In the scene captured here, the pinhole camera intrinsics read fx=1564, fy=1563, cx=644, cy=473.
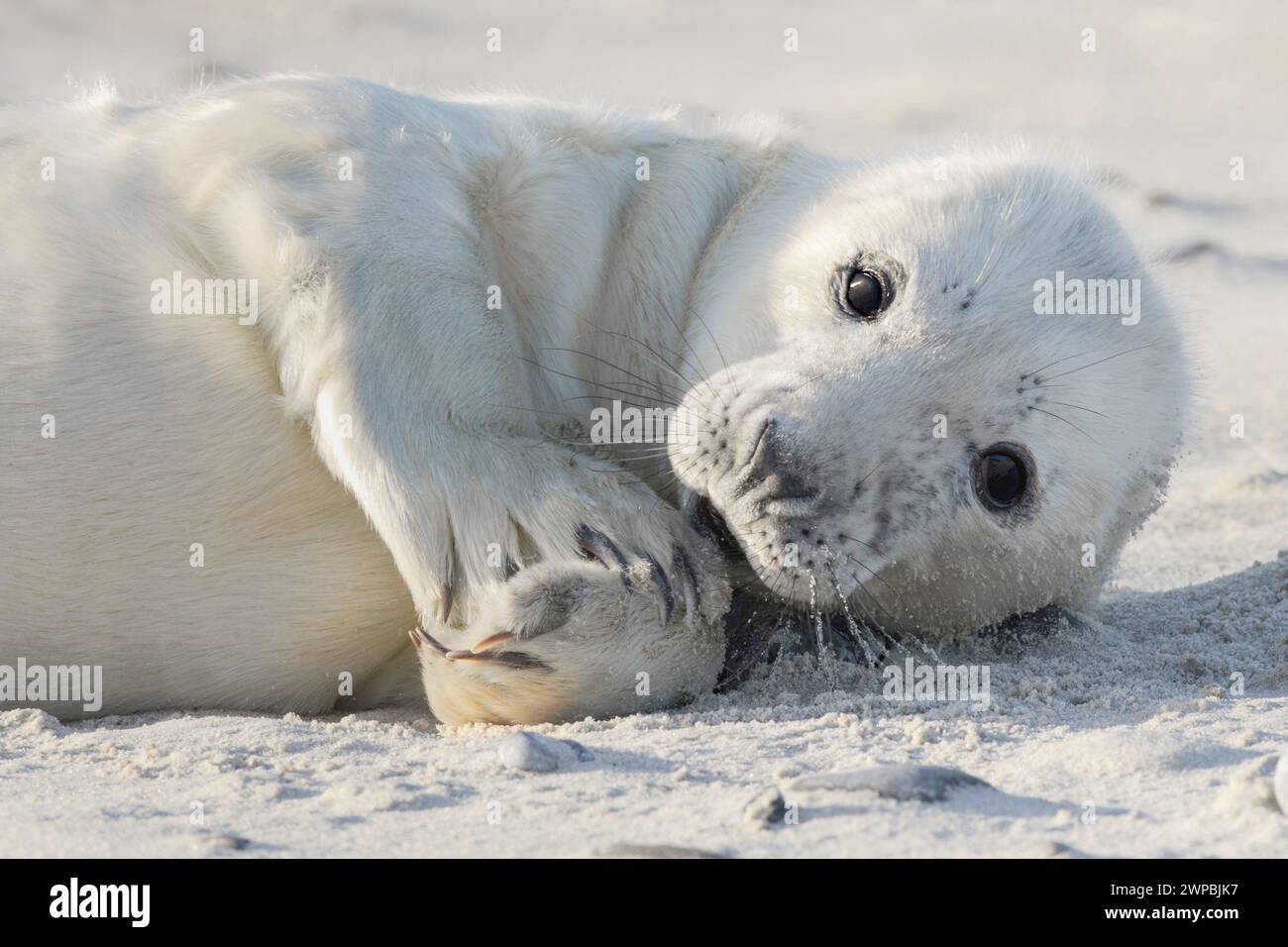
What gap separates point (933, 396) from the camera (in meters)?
3.31

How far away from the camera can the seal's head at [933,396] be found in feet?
10.3

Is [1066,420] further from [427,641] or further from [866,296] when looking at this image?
[427,641]

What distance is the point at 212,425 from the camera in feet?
11.1

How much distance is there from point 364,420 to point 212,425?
1.43 ft

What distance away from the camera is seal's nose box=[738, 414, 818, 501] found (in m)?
3.04

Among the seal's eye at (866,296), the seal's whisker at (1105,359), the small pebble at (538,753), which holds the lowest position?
the small pebble at (538,753)

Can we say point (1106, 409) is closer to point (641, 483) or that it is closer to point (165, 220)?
point (641, 483)

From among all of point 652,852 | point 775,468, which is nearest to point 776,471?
point 775,468

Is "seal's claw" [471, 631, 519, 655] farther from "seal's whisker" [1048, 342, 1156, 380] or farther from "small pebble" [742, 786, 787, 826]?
"seal's whisker" [1048, 342, 1156, 380]

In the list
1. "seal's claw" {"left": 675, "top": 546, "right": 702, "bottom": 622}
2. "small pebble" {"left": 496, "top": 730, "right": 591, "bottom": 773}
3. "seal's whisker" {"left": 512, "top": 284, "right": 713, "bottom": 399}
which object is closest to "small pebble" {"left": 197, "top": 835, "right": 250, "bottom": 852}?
"small pebble" {"left": 496, "top": 730, "right": 591, "bottom": 773}

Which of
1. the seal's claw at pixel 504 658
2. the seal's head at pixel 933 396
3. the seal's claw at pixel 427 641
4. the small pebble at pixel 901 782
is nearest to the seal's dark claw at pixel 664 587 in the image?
the seal's head at pixel 933 396

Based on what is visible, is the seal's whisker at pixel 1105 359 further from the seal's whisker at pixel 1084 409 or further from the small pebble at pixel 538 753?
the small pebble at pixel 538 753

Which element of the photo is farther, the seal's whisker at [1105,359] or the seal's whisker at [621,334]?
the seal's whisker at [621,334]

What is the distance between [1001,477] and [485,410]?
1.13 m
